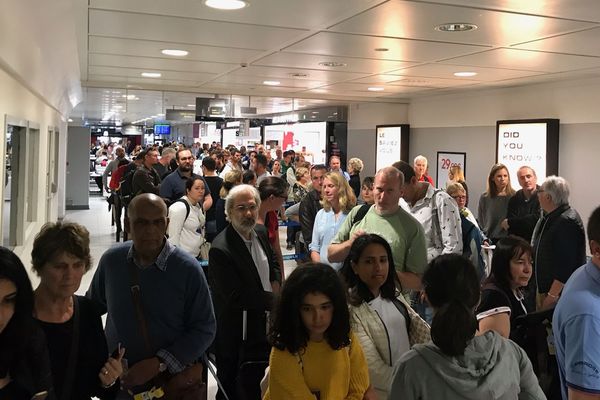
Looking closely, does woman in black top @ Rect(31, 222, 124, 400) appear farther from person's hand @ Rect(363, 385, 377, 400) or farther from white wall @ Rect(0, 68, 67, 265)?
white wall @ Rect(0, 68, 67, 265)

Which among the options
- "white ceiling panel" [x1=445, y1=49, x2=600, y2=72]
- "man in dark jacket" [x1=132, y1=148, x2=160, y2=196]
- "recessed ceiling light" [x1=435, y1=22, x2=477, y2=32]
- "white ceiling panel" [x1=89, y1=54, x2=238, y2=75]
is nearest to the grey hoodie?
"recessed ceiling light" [x1=435, y1=22, x2=477, y2=32]

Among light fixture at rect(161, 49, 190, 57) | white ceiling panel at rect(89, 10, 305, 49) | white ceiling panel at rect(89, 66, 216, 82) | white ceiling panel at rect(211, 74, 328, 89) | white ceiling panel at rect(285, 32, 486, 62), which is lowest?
white ceiling panel at rect(89, 10, 305, 49)

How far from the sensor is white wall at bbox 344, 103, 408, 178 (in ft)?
38.8

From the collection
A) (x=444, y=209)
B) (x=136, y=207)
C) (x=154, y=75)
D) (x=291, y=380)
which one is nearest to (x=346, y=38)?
(x=444, y=209)

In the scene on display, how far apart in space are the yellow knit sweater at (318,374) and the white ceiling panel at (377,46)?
3321 mm

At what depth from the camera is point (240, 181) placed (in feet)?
22.1

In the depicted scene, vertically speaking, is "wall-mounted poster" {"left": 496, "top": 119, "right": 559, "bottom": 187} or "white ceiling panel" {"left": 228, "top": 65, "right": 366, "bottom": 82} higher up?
"white ceiling panel" {"left": 228, "top": 65, "right": 366, "bottom": 82}

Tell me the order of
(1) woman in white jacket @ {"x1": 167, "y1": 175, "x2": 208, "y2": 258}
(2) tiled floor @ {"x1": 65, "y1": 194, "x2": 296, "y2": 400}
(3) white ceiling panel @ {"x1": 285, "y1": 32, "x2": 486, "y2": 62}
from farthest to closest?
(2) tiled floor @ {"x1": 65, "y1": 194, "x2": 296, "y2": 400}, (1) woman in white jacket @ {"x1": 167, "y1": 175, "x2": 208, "y2": 258}, (3) white ceiling panel @ {"x1": 285, "y1": 32, "x2": 486, "y2": 62}

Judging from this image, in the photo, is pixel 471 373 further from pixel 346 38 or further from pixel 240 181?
pixel 240 181

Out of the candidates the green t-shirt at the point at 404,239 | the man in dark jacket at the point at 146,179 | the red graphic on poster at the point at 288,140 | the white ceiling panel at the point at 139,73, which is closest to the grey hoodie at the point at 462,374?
the green t-shirt at the point at 404,239

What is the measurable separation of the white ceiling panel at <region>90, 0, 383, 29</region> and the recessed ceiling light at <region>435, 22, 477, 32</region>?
848 millimetres

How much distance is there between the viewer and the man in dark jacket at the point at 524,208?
18.3 ft

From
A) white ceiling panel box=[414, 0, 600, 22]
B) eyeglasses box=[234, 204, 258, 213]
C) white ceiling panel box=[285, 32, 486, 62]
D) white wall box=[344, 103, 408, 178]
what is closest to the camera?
eyeglasses box=[234, 204, 258, 213]

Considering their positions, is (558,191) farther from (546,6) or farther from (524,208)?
(524,208)
